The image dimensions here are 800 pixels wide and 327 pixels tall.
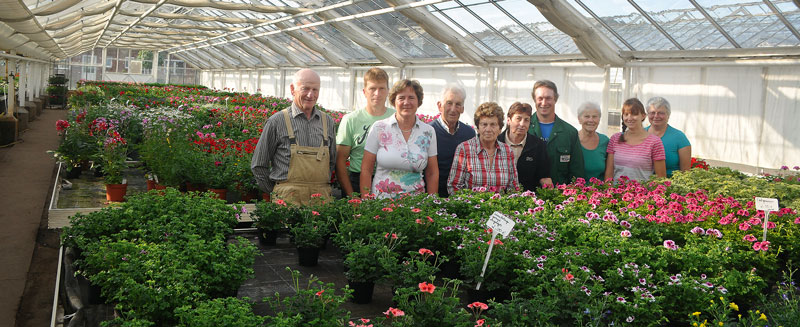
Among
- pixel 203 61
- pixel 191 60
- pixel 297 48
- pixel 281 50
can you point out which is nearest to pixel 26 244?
pixel 297 48

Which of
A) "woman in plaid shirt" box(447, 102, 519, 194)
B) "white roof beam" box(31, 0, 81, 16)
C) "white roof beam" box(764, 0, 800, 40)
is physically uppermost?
"white roof beam" box(764, 0, 800, 40)

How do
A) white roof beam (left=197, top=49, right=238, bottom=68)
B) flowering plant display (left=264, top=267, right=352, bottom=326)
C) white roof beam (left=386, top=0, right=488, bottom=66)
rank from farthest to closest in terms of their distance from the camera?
white roof beam (left=197, top=49, right=238, bottom=68)
white roof beam (left=386, top=0, right=488, bottom=66)
flowering plant display (left=264, top=267, right=352, bottom=326)

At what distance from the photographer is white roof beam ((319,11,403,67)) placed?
61.8ft

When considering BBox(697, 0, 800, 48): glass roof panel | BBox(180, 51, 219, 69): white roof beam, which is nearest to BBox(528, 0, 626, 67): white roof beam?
BBox(697, 0, 800, 48): glass roof panel

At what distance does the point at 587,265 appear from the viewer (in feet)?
10.2

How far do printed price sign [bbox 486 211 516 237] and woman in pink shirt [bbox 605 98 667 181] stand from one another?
254cm

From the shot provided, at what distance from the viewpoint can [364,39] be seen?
1916 cm

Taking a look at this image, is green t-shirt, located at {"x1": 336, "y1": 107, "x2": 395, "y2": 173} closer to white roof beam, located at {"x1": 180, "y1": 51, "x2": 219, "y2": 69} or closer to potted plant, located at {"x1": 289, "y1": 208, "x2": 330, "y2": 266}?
potted plant, located at {"x1": 289, "y1": 208, "x2": 330, "y2": 266}

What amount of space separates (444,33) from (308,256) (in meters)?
12.5

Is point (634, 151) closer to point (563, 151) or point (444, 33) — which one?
point (563, 151)

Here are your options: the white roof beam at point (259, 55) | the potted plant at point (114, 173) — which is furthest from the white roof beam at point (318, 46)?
the potted plant at point (114, 173)

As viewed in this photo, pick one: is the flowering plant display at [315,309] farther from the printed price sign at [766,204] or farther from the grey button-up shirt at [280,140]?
the printed price sign at [766,204]

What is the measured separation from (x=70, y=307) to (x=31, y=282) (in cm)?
192

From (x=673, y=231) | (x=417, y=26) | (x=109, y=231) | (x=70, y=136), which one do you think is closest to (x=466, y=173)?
(x=673, y=231)
